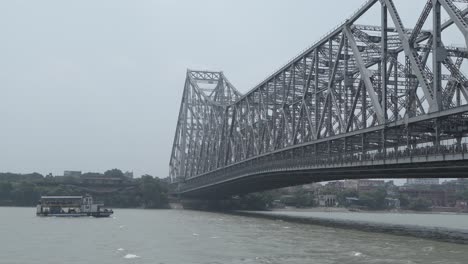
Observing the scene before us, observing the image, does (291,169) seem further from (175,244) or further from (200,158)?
(200,158)

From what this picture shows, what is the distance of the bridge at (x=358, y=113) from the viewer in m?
55.0

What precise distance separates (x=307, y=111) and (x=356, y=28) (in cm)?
1699

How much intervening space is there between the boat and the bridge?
24889 millimetres

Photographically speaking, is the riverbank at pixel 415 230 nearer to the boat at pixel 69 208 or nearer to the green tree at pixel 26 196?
the boat at pixel 69 208

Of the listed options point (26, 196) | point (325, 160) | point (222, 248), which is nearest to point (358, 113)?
point (325, 160)

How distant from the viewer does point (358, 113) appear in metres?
88.6

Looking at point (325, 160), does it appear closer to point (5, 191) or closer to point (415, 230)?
point (415, 230)

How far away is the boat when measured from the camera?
112562 mm

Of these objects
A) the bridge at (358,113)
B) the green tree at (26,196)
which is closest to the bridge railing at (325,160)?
the bridge at (358,113)

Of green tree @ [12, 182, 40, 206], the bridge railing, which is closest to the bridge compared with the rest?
the bridge railing

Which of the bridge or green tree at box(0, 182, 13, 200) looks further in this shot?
green tree at box(0, 182, 13, 200)

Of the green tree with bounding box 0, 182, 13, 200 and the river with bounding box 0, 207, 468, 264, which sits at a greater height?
the green tree with bounding box 0, 182, 13, 200

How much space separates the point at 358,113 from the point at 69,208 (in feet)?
185

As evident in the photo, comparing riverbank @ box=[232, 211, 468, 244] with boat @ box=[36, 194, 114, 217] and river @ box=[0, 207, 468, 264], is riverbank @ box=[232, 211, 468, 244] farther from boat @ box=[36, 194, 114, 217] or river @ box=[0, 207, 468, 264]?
boat @ box=[36, 194, 114, 217]
